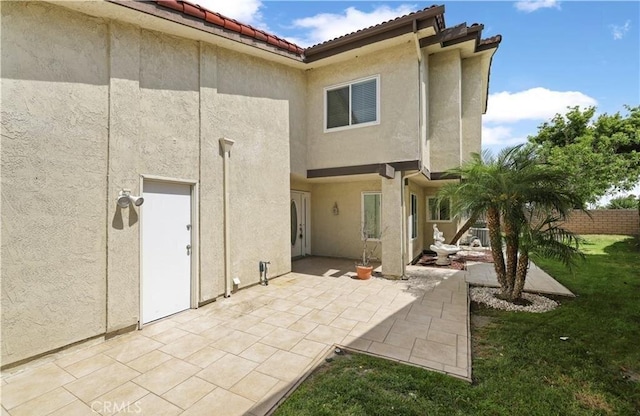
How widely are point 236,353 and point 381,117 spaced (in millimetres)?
8340

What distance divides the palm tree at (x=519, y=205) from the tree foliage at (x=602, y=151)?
1319cm

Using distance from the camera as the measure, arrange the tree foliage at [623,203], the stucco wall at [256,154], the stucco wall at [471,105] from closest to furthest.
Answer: the stucco wall at [256,154] < the stucco wall at [471,105] < the tree foliage at [623,203]

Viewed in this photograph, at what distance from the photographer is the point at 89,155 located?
528 cm

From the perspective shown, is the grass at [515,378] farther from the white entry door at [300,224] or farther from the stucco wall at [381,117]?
the white entry door at [300,224]

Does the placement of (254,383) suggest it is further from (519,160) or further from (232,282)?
(519,160)

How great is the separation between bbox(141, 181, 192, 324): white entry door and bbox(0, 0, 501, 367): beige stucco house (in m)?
0.03

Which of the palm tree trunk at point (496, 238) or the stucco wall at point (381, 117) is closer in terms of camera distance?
the palm tree trunk at point (496, 238)

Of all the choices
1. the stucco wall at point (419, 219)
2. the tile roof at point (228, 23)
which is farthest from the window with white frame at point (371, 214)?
the tile roof at point (228, 23)

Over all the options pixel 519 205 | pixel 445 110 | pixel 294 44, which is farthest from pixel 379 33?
pixel 519 205

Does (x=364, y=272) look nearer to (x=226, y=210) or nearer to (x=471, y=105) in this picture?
(x=226, y=210)

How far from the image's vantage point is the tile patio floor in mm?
3787

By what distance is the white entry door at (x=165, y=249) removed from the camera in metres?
6.19

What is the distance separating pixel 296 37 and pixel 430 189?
10213mm

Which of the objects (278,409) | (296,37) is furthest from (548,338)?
(296,37)
